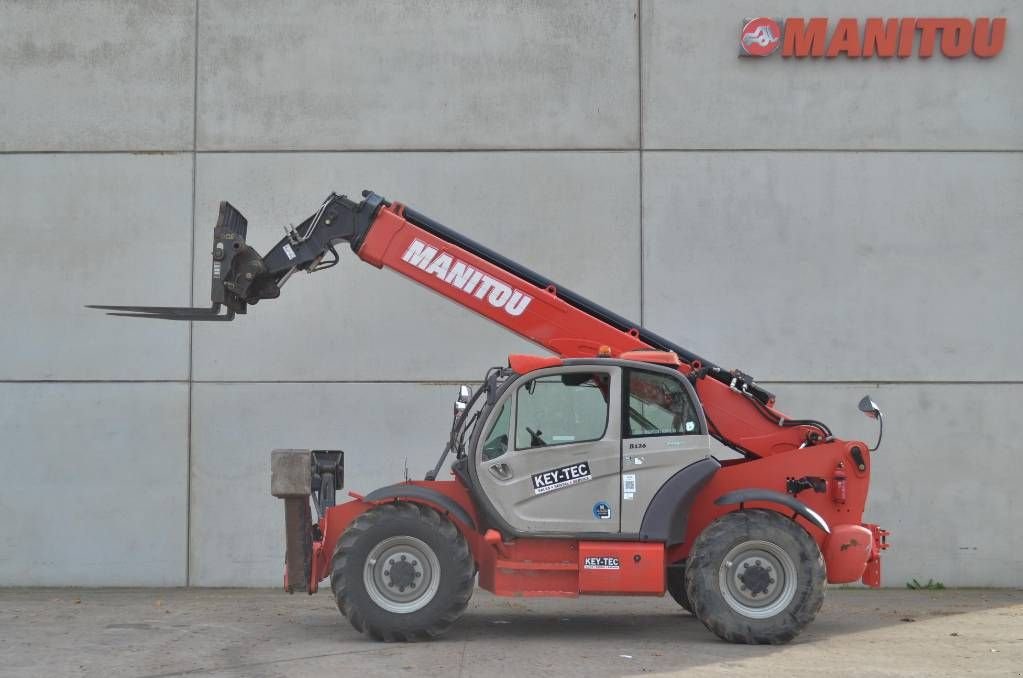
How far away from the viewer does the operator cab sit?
392 inches

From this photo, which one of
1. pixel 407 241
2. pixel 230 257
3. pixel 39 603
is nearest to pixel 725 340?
pixel 407 241

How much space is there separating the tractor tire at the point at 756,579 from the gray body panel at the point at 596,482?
61 cm

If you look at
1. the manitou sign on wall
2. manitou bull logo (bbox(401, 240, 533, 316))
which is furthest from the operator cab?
the manitou sign on wall

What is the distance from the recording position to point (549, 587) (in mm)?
10094

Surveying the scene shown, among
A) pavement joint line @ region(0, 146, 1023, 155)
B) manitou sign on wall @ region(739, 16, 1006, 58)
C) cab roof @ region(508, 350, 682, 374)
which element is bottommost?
cab roof @ region(508, 350, 682, 374)

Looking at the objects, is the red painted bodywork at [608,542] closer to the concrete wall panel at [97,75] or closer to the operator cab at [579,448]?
the operator cab at [579,448]

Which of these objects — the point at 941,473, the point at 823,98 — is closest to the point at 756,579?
the point at 941,473

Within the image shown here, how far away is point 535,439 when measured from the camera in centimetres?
1001

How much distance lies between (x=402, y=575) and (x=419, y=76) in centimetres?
648

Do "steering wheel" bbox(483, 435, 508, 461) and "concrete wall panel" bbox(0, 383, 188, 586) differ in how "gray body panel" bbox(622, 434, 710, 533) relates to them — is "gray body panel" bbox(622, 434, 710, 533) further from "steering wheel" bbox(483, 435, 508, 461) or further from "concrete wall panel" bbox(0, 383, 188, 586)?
"concrete wall panel" bbox(0, 383, 188, 586)

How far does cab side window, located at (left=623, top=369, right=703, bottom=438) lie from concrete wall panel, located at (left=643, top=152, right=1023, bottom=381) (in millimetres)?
3890

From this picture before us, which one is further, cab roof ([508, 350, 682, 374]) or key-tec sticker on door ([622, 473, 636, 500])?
cab roof ([508, 350, 682, 374])

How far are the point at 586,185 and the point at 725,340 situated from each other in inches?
93.5

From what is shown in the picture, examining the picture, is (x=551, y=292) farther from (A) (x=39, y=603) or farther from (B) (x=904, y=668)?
(A) (x=39, y=603)
